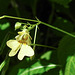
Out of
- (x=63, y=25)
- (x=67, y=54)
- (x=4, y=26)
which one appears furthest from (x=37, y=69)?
(x=63, y=25)

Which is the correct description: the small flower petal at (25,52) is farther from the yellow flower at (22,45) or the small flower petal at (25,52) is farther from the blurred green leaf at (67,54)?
the blurred green leaf at (67,54)

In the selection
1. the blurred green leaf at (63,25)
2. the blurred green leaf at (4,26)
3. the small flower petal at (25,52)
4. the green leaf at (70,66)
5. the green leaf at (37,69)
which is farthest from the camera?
the blurred green leaf at (63,25)

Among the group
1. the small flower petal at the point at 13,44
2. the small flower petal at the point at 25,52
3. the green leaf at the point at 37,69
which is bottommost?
the green leaf at the point at 37,69

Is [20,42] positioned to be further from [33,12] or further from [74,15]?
[74,15]

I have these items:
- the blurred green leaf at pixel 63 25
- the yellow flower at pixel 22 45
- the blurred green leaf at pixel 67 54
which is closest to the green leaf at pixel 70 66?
the blurred green leaf at pixel 67 54

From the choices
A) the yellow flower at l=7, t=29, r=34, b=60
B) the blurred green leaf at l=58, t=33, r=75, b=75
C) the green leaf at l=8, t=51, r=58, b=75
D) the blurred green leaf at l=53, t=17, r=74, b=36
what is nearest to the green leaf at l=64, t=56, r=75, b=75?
the blurred green leaf at l=58, t=33, r=75, b=75

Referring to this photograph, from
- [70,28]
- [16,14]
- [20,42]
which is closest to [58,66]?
[20,42]

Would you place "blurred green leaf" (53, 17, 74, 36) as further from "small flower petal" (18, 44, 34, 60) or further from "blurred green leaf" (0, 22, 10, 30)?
"small flower petal" (18, 44, 34, 60)
